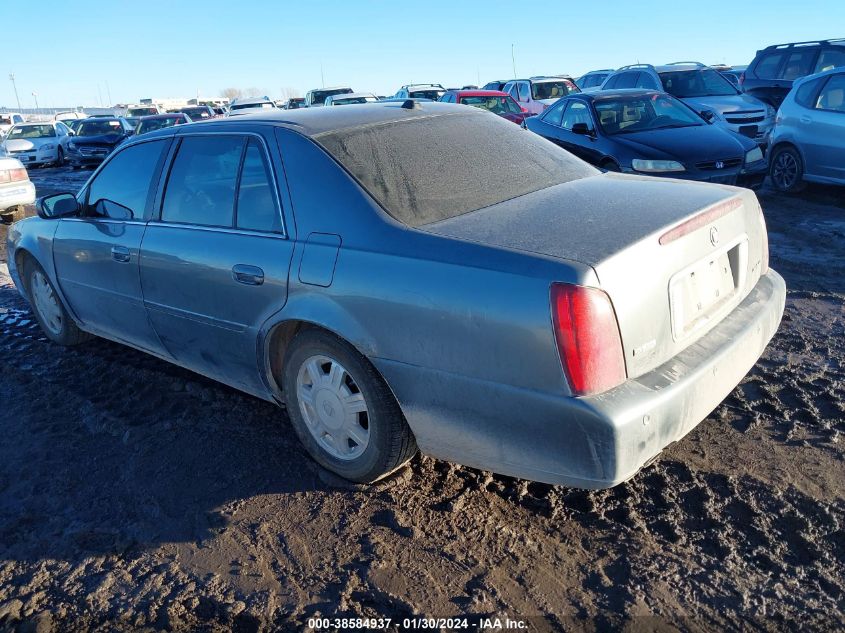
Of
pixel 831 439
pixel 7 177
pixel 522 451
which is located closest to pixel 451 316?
pixel 522 451

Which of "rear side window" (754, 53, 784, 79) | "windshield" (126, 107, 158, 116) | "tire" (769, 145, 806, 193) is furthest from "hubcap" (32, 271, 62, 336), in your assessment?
"windshield" (126, 107, 158, 116)

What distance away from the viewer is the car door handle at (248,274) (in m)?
3.29

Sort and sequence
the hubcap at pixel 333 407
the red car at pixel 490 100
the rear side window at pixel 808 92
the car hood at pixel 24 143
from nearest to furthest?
1. the hubcap at pixel 333 407
2. the rear side window at pixel 808 92
3. the red car at pixel 490 100
4. the car hood at pixel 24 143

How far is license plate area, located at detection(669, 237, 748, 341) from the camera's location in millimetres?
2727

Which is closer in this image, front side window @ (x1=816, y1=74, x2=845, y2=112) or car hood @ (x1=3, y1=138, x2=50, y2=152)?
front side window @ (x1=816, y1=74, x2=845, y2=112)

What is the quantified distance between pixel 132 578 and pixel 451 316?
1.59 metres

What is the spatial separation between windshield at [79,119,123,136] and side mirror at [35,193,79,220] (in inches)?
778

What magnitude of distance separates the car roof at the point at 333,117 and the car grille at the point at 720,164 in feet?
17.5

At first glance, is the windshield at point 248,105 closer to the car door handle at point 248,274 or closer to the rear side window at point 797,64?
the rear side window at point 797,64

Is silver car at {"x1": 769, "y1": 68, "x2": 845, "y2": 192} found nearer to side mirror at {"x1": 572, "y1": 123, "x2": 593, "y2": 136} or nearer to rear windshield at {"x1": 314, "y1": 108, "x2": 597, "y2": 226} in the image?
side mirror at {"x1": 572, "y1": 123, "x2": 593, "y2": 136}

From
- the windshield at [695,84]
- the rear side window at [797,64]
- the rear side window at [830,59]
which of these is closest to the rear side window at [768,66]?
the rear side window at [797,64]

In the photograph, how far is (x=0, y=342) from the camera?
18.3ft

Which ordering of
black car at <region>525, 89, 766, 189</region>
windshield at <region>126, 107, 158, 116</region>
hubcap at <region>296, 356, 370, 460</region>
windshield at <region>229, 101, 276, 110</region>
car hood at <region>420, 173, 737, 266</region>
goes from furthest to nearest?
windshield at <region>126, 107, 158, 116</region>, windshield at <region>229, 101, 276, 110</region>, black car at <region>525, 89, 766, 189</region>, hubcap at <region>296, 356, 370, 460</region>, car hood at <region>420, 173, 737, 266</region>

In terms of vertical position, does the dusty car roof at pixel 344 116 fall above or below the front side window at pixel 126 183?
above
